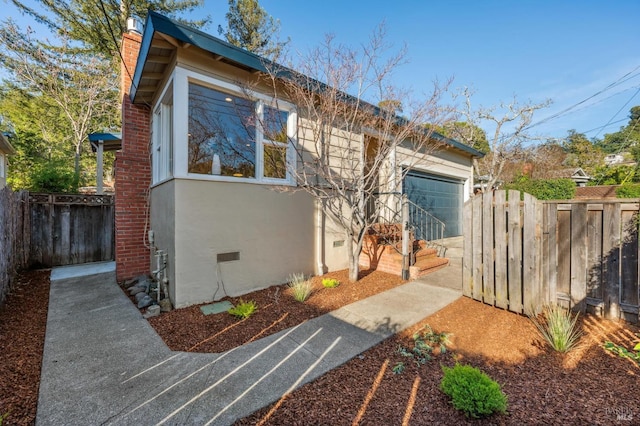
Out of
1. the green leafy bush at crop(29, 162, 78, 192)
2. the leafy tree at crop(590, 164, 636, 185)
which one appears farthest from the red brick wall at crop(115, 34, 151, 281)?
the leafy tree at crop(590, 164, 636, 185)

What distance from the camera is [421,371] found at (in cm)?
247

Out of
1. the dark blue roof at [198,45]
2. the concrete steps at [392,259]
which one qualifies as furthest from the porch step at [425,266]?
the dark blue roof at [198,45]

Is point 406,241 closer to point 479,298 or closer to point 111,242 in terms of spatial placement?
point 479,298

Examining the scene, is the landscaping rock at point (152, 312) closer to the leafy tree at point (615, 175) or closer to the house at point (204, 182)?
the house at point (204, 182)

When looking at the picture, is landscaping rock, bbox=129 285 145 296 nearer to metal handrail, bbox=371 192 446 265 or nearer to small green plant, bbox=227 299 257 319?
small green plant, bbox=227 299 257 319

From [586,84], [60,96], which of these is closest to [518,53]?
[586,84]

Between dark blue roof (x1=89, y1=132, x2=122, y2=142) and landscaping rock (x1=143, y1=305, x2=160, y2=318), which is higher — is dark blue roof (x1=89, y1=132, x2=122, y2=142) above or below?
above

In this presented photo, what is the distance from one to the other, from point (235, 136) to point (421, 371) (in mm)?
4315

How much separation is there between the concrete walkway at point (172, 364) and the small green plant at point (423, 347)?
0.29 metres

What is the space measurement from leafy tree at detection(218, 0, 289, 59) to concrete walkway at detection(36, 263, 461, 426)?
16222 millimetres

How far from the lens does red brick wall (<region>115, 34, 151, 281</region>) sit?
541 cm

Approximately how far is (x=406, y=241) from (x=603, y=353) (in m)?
3.02

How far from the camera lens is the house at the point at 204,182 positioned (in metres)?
4.04

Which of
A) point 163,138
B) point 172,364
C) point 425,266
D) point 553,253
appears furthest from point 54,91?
point 553,253
